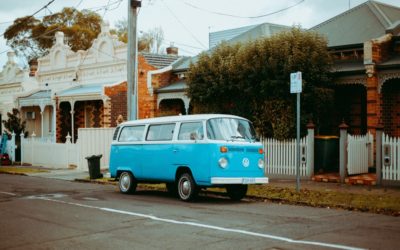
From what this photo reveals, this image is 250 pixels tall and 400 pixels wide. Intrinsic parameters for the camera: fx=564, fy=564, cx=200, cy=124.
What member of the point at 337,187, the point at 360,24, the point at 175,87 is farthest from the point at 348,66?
the point at 175,87

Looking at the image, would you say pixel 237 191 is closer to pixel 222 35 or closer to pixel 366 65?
pixel 366 65

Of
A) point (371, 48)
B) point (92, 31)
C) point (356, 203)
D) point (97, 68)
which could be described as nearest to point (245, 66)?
point (371, 48)

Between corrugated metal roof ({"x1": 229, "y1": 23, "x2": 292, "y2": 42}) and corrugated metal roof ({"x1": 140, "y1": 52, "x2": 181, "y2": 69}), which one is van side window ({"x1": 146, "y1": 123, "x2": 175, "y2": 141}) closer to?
corrugated metal roof ({"x1": 229, "y1": 23, "x2": 292, "y2": 42})

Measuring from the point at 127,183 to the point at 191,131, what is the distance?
10.0 feet

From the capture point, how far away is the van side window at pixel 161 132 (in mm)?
14422

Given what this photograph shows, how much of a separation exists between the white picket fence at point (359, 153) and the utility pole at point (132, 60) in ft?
23.5

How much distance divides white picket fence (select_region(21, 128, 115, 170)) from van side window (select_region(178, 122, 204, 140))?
10.8 m

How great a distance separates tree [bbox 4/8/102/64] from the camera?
4862cm

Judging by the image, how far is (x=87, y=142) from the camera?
24.5m

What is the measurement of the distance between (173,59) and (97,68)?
4378mm

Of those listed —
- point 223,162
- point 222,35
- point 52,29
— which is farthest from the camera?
point 52,29

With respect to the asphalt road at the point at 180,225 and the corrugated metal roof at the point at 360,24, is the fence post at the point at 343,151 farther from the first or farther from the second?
the corrugated metal roof at the point at 360,24

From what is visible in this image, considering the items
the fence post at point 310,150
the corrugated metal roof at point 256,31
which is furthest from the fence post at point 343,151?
the corrugated metal roof at point 256,31

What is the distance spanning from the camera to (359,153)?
1720 cm
